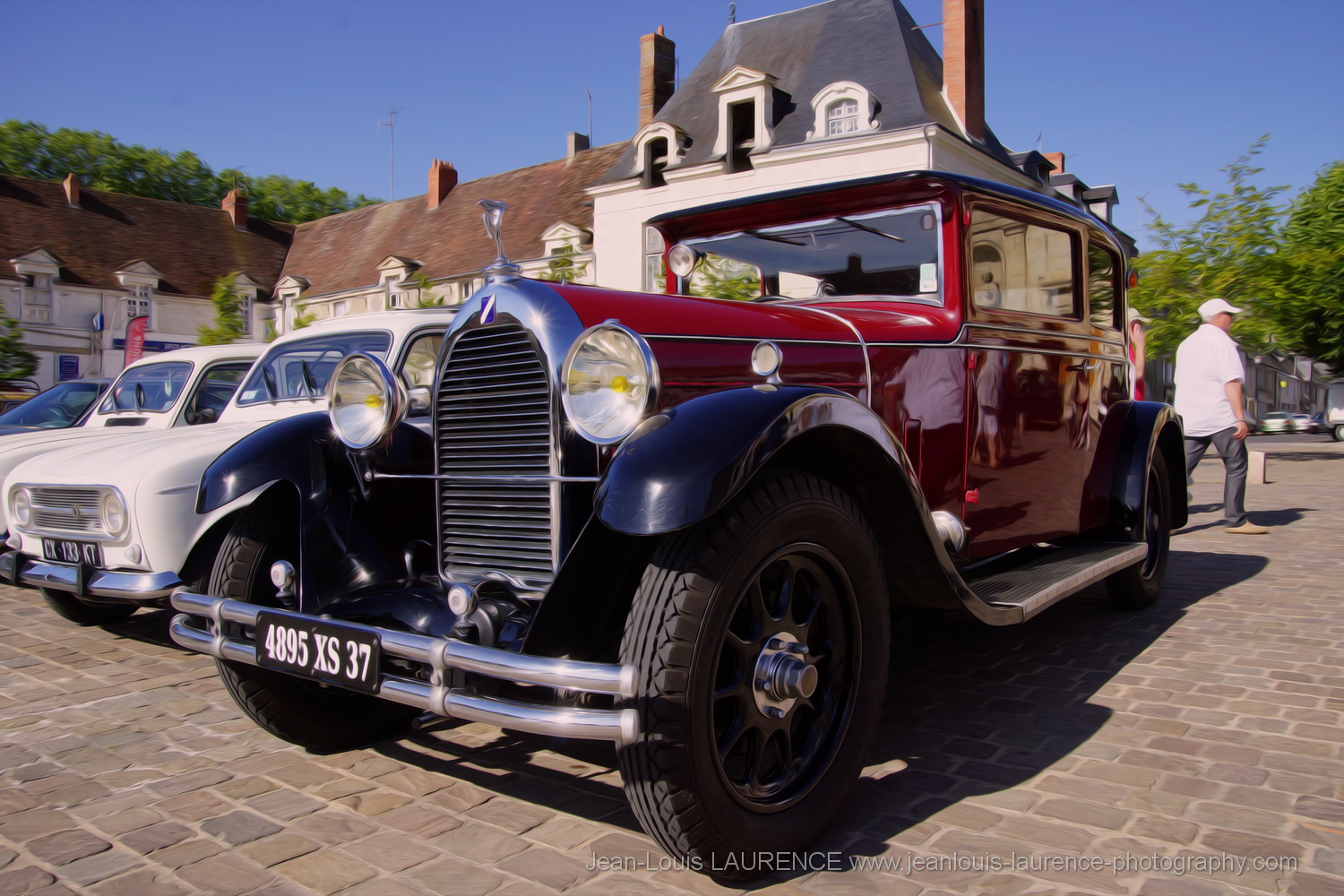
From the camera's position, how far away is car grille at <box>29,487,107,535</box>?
14.7 feet

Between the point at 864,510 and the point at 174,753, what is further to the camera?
the point at 174,753

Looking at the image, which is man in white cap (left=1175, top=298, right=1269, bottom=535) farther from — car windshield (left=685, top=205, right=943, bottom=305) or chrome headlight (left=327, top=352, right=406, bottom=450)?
chrome headlight (left=327, top=352, right=406, bottom=450)

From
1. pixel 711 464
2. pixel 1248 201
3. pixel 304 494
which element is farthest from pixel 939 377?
pixel 1248 201

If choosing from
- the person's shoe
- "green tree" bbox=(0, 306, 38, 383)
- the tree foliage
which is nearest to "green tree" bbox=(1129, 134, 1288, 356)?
the person's shoe

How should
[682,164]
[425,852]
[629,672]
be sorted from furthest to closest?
[682,164]
[425,852]
[629,672]

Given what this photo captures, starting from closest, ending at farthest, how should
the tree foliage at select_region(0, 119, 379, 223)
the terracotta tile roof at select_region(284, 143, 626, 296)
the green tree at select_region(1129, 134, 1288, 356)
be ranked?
1. the green tree at select_region(1129, 134, 1288, 356)
2. the terracotta tile roof at select_region(284, 143, 626, 296)
3. the tree foliage at select_region(0, 119, 379, 223)

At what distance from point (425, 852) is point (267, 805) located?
63 cm

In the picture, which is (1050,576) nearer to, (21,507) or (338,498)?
(338,498)

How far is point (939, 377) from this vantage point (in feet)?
11.4

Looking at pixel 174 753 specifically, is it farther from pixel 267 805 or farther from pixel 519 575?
pixel 519 575

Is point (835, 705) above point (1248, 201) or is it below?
below

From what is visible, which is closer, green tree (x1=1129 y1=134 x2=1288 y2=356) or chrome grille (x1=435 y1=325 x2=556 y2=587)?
chrome grille (x1=435 y1=325 x2=556 y2=587)

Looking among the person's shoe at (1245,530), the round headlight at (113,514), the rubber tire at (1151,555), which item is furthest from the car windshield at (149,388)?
the person's shoe at (1245,530)

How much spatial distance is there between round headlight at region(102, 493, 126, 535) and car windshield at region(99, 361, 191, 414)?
263 centimetres
